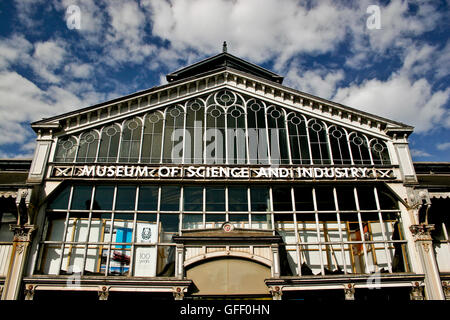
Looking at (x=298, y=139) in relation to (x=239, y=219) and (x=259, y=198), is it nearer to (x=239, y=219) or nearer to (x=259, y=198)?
(x=259, y=198)

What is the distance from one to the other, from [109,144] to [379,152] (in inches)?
634

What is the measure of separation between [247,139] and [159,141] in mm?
5204

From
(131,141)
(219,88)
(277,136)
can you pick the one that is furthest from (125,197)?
(277,136)

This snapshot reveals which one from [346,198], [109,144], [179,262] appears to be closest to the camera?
[179,262]

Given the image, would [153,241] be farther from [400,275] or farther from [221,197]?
[400,275]

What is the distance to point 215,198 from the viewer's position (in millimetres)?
18531

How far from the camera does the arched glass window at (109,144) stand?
19.1 meters

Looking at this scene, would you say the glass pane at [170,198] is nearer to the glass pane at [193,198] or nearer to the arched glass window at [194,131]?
the glass pane at [193,198]

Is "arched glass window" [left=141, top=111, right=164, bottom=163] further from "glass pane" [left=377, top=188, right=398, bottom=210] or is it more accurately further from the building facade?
"glass pane" [left=377, top=188, right=398, bottom=210]

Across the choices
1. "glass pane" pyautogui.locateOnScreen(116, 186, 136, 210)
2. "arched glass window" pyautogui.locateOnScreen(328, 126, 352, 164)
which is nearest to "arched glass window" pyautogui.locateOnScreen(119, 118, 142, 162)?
"glass pane" pyautogui.locateOnScreen(116, 186, 136, 210)

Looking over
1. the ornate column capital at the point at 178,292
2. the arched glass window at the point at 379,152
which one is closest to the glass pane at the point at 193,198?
the ornate column capital at the point at 178,292

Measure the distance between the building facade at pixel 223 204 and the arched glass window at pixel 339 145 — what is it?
85 millimetres

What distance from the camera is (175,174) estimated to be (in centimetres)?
1847

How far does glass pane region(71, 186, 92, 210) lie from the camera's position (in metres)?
18.1
